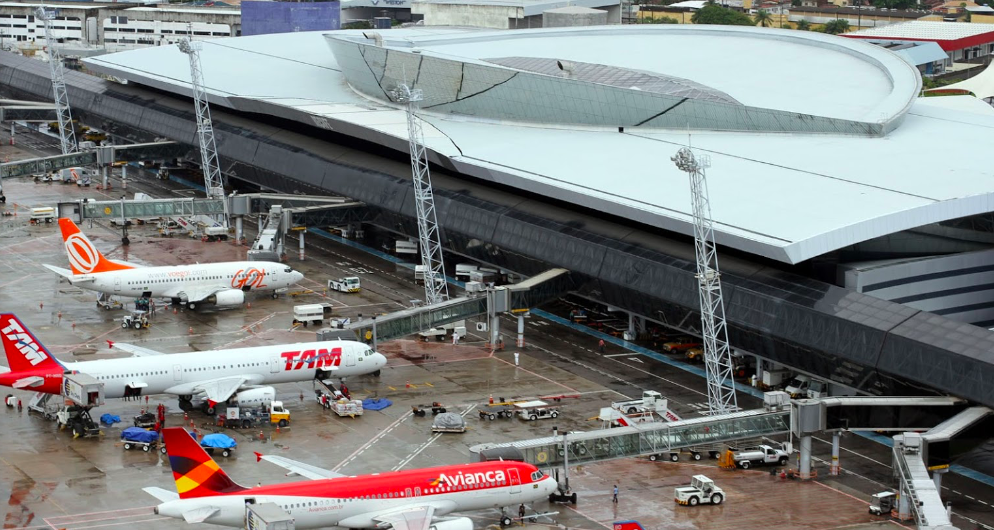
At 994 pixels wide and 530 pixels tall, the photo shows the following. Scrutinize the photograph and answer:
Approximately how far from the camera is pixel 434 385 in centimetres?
11975

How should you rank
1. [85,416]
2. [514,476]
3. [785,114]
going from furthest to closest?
1. [785,114]
2. [85,416]
3. [514,476]

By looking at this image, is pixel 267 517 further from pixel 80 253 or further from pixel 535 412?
pixel 80 253

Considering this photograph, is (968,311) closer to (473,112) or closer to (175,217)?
(473,112)

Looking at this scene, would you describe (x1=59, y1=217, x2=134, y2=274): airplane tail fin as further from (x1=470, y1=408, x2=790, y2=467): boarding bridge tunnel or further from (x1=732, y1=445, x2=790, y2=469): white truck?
(x1=732, y1=445, x2=790, y2=469): white truck

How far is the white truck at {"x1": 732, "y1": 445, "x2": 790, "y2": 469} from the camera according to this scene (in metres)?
102

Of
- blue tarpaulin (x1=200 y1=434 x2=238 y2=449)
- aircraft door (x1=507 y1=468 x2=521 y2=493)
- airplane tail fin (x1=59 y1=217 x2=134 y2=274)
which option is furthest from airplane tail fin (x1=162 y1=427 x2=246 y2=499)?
airplane tail fin (x1=59 y1=217 x2=134 y2=274)

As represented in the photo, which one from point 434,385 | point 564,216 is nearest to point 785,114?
point 564,216

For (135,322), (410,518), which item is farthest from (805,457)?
(135,322)

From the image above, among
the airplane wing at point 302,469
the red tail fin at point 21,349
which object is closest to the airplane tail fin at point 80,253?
the red tail fin at point 21,349

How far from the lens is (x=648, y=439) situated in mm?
98375

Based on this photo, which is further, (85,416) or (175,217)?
(175,217)

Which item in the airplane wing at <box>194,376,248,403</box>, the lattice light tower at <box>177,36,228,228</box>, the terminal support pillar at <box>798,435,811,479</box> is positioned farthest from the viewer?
the lattice light tower at <box>177,36,228,228</box>

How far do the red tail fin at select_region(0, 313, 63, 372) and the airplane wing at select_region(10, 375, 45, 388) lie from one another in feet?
2.63

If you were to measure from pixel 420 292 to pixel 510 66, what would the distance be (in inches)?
1723
